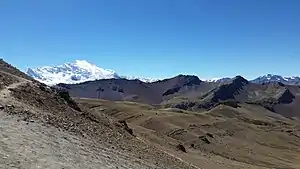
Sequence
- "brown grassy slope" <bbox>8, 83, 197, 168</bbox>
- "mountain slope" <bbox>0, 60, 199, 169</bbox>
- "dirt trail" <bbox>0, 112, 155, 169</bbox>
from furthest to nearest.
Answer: "brown grassy slope" <bbox>8, 83, 197, 168</bbox>
"mountain slope" <bbox>0, 60, 199, 169</bbox>
"dirt trail" <bbox>0, 112, 155, 169</bbox>

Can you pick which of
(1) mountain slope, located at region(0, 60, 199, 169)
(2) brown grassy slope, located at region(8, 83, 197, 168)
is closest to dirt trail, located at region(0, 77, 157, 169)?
(1) mountain slope, located at region(0, 60, 199, 169)

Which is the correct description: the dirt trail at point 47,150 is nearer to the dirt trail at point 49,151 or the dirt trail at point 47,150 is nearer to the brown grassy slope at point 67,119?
the dirt trail at point 49,151

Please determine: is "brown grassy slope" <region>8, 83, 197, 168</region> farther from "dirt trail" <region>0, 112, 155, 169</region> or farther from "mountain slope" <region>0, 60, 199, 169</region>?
"dirt trail" <region>0, 112, 155, 169</region>

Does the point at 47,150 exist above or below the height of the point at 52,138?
below

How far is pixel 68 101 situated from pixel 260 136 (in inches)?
4701

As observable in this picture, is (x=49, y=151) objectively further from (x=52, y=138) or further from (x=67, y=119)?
(x=67, y=119)

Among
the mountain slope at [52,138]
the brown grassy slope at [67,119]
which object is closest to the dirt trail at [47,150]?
the mountain slope at [52,138]

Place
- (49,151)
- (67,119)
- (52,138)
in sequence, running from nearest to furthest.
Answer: (49,151)
(52,138)
(67,119)

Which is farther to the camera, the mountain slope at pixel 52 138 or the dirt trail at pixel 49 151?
the mountain slope at pixel 52 138

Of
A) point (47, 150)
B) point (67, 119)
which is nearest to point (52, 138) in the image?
point (47, 150)

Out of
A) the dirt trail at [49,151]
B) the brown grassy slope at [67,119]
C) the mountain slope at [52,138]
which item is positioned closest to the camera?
the dirt trail at [49,151]

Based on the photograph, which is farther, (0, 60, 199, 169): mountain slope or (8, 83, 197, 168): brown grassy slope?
(8, 83, 197, 168): brown grassy slope

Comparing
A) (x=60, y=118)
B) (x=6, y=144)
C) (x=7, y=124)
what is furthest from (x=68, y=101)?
(x=6, y=144)

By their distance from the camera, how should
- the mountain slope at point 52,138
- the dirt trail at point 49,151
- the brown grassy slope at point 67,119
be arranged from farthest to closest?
the brown grassy slope at point 67,119
the mountain slope at point 52,138
the dirt trail at point 49,151
